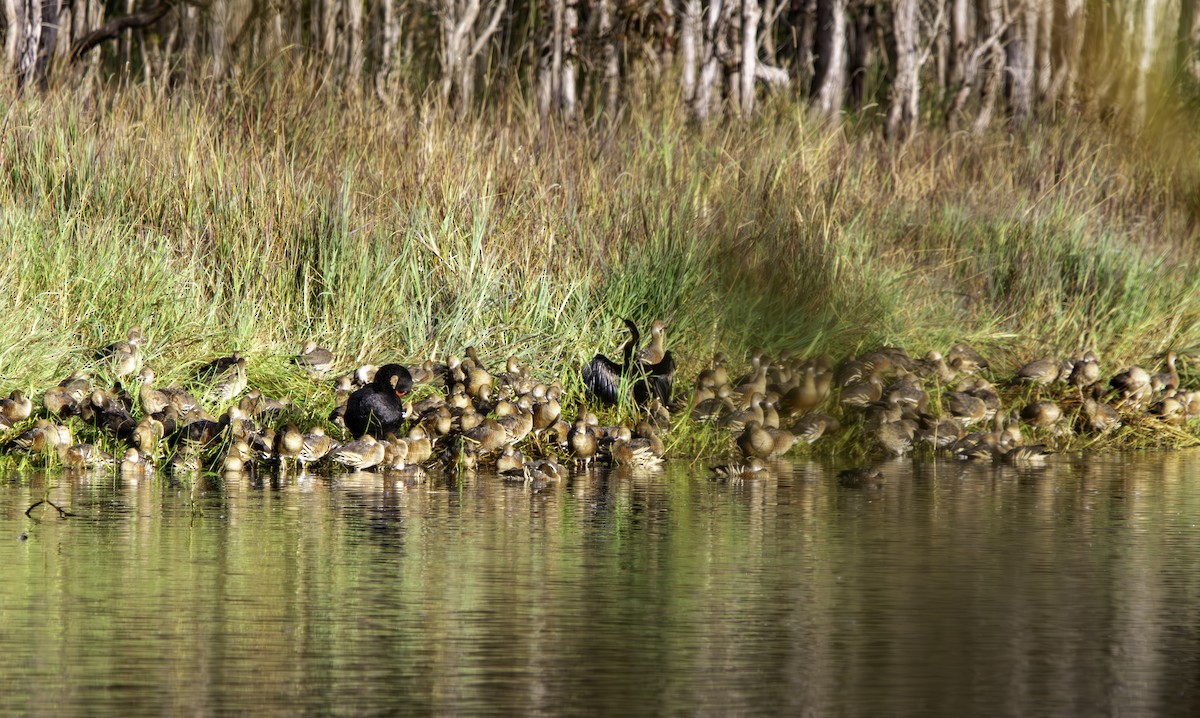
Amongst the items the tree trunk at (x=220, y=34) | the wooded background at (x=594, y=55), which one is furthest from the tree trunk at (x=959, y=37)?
the tree trunk at (x=220, y=34)

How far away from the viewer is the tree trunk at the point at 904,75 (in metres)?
15.5

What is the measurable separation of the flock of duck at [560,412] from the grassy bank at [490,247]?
0.85ft

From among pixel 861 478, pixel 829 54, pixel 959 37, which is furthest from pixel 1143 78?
pixel 959 37

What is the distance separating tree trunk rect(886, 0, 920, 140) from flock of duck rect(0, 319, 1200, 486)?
20.0 ft

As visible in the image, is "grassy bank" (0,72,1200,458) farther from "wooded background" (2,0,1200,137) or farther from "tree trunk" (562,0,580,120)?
"tree trunk" (562,0,580,120)

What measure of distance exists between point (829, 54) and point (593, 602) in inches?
460

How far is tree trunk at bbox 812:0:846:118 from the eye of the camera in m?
15.4

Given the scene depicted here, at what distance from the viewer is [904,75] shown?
1582 cm

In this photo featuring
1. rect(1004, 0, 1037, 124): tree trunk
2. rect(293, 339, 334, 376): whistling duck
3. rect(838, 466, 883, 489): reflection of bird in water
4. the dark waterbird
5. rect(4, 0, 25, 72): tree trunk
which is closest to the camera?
rect(838, 466, 883, 489): reflection of bird in water

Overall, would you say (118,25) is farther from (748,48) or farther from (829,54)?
(829,54)

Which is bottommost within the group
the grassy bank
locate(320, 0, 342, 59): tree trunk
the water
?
the water

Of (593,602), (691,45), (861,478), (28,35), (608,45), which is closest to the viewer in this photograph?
(593,602)

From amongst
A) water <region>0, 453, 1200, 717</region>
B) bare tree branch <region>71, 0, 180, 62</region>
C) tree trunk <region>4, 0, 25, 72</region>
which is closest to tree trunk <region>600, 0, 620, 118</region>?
bare tree branch <region>71, 0, 180, 62</region>

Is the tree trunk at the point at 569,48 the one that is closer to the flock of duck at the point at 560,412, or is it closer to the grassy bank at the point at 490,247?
the grassy bank at the point at 490,247
